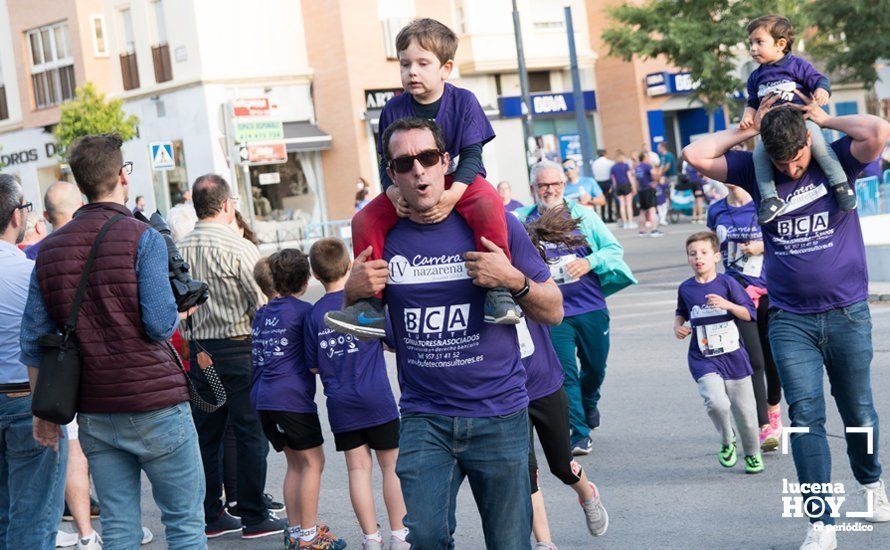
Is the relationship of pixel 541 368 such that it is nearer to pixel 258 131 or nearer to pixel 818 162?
pixel 818 162

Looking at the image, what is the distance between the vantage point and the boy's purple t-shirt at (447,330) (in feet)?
14.9

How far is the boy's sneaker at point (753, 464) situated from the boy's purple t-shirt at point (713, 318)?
0.49 metres

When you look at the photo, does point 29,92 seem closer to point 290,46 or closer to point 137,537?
point 290,46

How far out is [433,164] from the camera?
4.52m

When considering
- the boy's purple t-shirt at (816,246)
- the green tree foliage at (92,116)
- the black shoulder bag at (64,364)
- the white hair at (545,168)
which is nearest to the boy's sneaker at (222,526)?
the black shoulder bag at (64,364)

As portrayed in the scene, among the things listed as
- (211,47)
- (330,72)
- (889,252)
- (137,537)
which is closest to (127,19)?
(211,47)

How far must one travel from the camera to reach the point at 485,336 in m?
4.57

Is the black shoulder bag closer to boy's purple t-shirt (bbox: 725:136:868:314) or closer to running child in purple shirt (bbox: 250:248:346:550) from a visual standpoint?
running child in purple shirt (bbox: 250:248:346:550)

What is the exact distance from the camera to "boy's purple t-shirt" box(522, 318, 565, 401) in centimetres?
614

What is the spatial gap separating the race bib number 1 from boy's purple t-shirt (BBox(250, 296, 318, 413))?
2586 mm

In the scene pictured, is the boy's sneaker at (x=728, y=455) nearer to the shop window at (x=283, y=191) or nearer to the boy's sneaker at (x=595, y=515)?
the boy's sneaker at (x=595, y=515)

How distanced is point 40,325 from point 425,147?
1810 millimetres

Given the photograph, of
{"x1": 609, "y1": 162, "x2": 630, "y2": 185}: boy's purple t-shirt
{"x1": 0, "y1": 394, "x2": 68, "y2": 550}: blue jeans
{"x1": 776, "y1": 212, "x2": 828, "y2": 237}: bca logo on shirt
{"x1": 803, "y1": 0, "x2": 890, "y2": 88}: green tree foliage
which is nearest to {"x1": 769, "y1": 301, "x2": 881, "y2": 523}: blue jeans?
{"x1": 776, "y1": 212, "x2": 828, "y2": 237}: bca logo on shirt

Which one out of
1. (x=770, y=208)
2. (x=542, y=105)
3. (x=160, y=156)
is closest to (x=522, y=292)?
(x=770, y=208)
